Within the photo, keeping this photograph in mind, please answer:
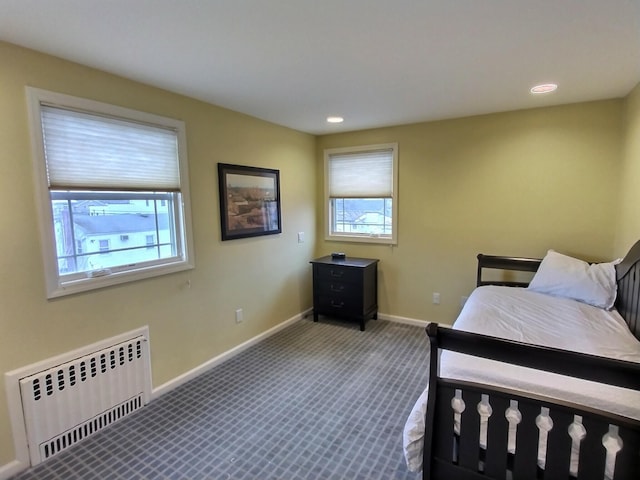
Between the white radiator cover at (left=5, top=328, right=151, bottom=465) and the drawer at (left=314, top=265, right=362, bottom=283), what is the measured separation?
80.1 inches

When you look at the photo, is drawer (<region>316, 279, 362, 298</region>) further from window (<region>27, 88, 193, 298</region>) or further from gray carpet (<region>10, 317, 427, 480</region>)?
window (<region>27, 88, 193, 298</region>)

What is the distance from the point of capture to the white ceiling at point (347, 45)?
1471mm

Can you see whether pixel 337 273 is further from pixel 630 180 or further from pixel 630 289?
pixel 630 180

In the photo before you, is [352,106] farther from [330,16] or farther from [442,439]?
[442,439]

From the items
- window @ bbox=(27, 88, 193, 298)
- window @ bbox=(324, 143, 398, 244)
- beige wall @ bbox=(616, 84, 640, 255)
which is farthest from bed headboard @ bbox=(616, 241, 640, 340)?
window @ bbox=(27, 88, 193, 298)

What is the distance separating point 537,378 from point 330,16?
1873 millimetres

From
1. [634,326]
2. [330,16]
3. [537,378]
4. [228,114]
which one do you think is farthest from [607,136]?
[228,114]

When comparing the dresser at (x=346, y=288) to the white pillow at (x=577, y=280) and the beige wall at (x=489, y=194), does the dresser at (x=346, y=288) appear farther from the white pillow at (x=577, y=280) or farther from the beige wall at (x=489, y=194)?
the white pillow at (x=577, y=280)

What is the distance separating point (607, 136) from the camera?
2867mm

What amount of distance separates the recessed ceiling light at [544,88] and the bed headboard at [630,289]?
1.28 metres

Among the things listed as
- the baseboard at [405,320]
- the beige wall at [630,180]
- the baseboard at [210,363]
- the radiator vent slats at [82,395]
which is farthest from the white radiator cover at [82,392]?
Answer: the beige wall at [630,180]

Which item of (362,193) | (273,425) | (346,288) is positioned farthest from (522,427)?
(362,193)

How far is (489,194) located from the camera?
340 cm

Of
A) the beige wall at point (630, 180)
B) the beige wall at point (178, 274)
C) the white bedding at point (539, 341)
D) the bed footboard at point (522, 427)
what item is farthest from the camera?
the beige wall at point (630, 180)
